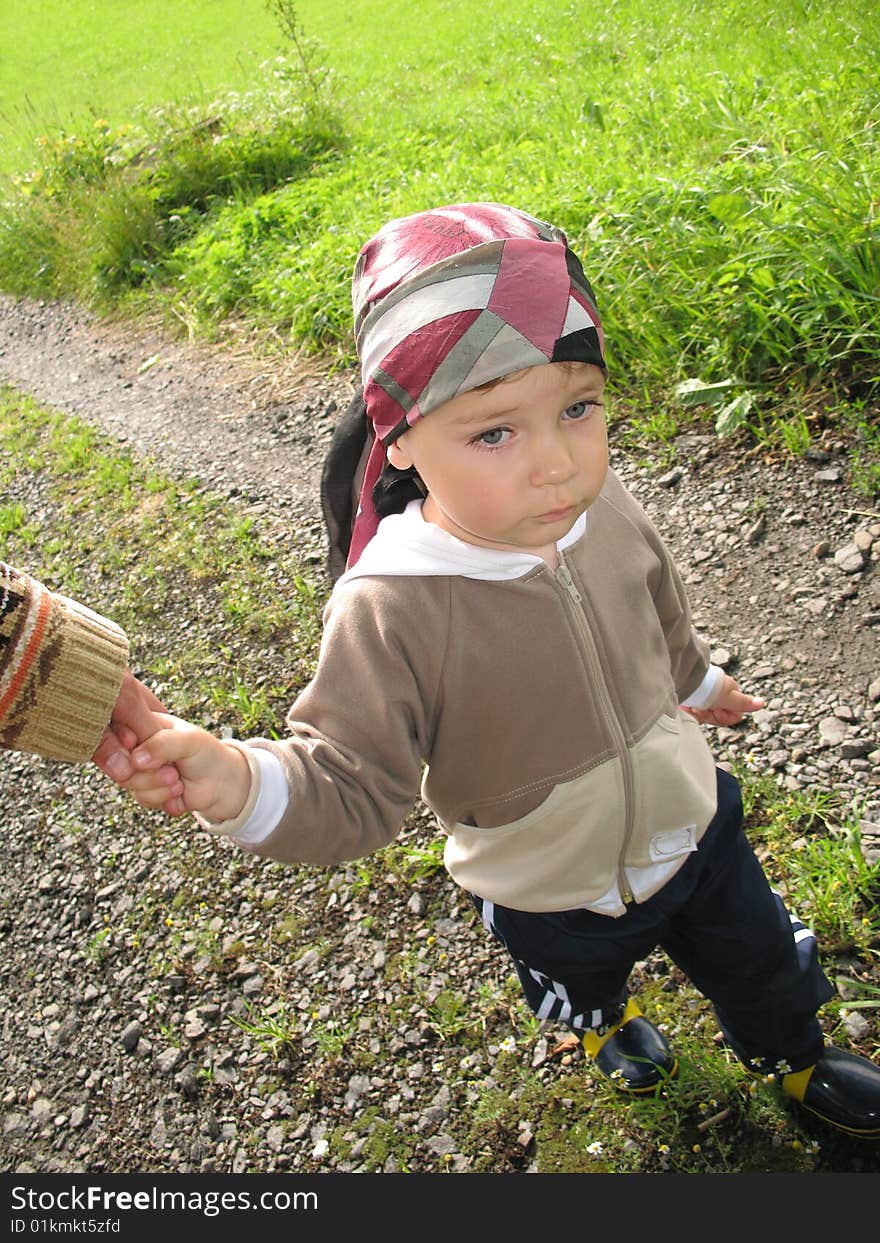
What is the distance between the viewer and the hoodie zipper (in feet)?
5.35

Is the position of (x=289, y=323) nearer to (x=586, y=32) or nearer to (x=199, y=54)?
(x=586, y=32)

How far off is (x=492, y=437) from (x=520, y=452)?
0.16ft

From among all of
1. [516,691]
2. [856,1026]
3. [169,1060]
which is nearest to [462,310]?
[516,691]

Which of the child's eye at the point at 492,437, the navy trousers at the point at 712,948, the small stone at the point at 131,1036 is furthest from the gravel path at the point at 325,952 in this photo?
the child's eye at the point at 492,437

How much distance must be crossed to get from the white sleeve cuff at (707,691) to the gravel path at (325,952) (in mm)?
661

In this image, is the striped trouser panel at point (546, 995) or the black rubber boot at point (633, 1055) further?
the black rubber boot at point (633, 1055)

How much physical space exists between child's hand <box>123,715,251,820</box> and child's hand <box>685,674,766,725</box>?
1.05 meters

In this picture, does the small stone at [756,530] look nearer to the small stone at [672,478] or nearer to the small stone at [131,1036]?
the small stone at [672,478]

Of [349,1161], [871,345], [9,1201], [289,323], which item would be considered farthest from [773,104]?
[9,1201]

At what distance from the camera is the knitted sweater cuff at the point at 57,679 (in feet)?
4.25

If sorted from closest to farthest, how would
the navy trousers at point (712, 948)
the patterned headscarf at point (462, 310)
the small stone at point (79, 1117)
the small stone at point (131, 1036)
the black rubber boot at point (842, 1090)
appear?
1. the patterned headscarf at point (462, 310)
2. the navy trousers at point (712, 948)
3. the black rubber boot at point (842, 1090)
4. the small stone at point (79, 1117)
5. the small stone at point (131, 1036)

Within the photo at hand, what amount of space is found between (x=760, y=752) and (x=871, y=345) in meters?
1.55

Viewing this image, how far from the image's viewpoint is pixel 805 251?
3.50 metres

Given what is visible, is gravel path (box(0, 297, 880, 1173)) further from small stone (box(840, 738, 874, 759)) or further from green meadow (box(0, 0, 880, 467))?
green meadow (box(0, 0, 880, 467))
